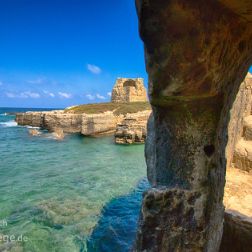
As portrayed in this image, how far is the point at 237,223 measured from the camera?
4.97m

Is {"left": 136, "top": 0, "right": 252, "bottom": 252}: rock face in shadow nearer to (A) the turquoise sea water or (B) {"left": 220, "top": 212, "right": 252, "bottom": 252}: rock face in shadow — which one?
(B) {"left": 220, "top": 212, "right": 252, "bottom": 252}: rock face in shadow

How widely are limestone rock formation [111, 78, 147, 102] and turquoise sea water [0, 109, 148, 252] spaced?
114 feet

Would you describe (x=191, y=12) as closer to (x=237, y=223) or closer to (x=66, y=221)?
(x=237, y=223)

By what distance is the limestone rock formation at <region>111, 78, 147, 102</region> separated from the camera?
5528 centimetres

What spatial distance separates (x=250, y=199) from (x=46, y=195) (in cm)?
857

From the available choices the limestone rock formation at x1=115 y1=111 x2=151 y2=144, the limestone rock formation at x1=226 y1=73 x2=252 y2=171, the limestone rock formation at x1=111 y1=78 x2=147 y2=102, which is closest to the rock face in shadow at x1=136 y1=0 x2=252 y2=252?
the limestone rock formation at x1=226 y1=73 x2=252 y2=171

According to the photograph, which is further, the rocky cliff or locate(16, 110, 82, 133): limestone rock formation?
locate(16, 110, 82, 133): limestone rock formation

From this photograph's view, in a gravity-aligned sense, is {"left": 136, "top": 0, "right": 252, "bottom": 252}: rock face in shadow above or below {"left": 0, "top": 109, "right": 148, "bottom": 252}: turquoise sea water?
above

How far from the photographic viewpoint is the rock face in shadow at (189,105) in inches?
114

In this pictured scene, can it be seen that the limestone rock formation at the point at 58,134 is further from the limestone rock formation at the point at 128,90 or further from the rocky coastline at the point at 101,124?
the limestone rock formation at the point at 128,90

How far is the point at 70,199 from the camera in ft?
36.1

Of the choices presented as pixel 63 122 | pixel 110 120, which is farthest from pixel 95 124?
pixel 63 122

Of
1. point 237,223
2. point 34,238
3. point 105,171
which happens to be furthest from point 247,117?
point 105,171

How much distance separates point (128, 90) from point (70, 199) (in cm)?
4568
